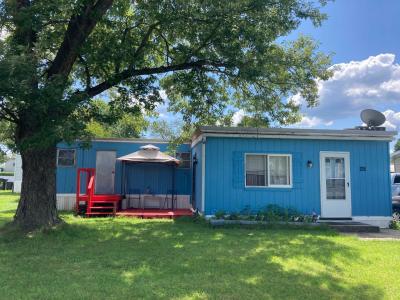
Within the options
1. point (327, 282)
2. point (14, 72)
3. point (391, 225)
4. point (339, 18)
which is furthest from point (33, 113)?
point (391, 225)

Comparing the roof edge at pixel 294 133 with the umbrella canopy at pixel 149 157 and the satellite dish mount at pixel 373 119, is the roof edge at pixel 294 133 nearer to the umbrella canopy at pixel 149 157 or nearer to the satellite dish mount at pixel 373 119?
the satellite dish mount at pixel 373 119

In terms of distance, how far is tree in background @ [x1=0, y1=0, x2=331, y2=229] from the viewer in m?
7.12

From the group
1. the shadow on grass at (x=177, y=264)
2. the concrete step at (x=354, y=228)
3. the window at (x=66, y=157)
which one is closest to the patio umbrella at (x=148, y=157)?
the window at (x=66, y=157)

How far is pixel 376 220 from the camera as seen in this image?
35.8 feet

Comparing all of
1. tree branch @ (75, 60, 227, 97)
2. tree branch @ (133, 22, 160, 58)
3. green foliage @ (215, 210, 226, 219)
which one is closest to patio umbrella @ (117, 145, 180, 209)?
green foliage @ (215, 210, 226, 219)

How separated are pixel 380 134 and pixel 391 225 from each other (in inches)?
105

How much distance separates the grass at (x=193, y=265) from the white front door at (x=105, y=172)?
18.4ft

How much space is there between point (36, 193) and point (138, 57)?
163 inches

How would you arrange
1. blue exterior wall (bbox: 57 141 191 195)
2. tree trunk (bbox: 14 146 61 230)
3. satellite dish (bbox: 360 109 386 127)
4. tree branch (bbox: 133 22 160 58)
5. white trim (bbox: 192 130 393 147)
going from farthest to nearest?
blue exterior wall (bbox: 57 141 191 195)
satellite dish (bbox: 360 109 386 127)
white trim (bbox: 192 130 393 147)
tree branch (bbox: 133 22 160 58)
tree trunk (bbox: 14 146 61 230)

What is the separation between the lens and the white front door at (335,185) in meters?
10.8

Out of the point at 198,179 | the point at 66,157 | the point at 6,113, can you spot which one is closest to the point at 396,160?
the point at 198,179

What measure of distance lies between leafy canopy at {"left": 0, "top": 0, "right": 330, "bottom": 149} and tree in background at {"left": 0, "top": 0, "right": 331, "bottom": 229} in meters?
0.03

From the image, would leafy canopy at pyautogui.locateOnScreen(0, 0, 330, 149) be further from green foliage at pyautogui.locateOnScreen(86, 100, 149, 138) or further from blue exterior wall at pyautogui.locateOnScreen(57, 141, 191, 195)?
blue exterior wall at pyautogui.locateOnScreen(57, 141, 191, 195)

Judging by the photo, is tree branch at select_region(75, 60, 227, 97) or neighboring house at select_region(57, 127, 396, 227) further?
neighboring house at select_region(57, 127, 396, 227)
